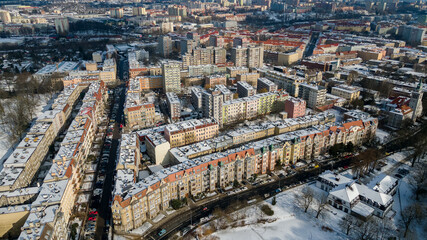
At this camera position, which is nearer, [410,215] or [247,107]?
[410,215]

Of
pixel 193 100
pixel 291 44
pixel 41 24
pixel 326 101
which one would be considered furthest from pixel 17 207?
pixel 41 24

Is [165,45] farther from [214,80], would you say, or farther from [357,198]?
[357,198]

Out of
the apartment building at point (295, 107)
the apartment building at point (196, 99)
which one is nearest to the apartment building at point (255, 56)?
the apartment building at point (196, 99)

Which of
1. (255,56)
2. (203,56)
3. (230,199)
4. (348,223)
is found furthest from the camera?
(203,56)

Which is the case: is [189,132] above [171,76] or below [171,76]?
below

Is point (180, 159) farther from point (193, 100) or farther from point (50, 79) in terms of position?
point (50, 79)

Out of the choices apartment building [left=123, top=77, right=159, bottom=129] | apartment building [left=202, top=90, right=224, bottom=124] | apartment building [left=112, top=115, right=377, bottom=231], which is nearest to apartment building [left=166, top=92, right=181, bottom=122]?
apartment building [left=123, top=77, right=159, bottom=129]

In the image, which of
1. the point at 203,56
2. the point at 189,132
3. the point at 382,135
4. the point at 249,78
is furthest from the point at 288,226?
the point at 203,56

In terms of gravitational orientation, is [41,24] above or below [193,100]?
above
